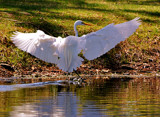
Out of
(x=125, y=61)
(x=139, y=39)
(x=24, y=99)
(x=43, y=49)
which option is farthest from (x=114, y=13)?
(x=24, y=99)

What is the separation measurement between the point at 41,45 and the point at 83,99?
4.11 meters

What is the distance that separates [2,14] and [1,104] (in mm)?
13026

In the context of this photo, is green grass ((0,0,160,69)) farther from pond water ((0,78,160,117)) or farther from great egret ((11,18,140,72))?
pond water ((0,78,160,117))

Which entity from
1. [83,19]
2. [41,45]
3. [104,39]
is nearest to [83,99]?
[104,39]

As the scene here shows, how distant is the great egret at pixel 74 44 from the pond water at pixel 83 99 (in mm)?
756

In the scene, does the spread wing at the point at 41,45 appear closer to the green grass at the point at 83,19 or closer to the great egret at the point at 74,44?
the great egret at the point at 74,44

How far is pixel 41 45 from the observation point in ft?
45.0

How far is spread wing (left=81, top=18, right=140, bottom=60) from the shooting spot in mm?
12906

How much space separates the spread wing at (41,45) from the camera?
44.4ft

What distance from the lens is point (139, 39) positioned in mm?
19922

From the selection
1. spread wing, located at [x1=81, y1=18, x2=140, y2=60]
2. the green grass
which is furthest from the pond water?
the green grass

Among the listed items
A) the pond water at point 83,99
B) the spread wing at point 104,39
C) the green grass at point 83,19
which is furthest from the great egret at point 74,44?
the green grass at point 83,19

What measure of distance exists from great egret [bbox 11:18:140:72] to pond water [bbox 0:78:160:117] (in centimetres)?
76

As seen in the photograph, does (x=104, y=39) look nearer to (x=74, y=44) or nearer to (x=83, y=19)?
(x=74, y=44)
